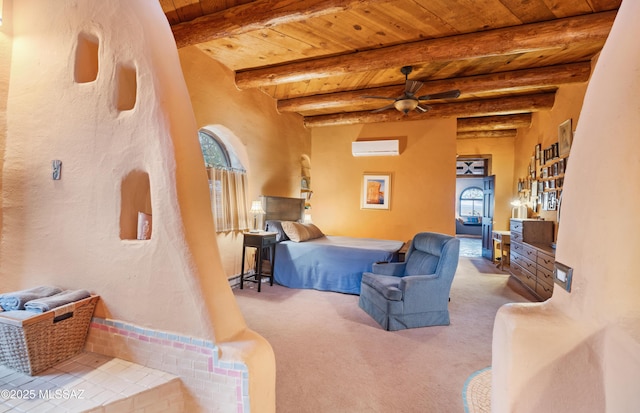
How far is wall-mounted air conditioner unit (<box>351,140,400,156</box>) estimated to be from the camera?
619 centimetres

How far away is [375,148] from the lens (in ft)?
20.8

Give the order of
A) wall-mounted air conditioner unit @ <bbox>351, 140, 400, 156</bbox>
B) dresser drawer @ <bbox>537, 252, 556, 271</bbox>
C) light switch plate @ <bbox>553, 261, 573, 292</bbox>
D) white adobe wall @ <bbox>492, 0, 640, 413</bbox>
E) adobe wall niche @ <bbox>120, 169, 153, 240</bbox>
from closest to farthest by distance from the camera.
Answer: white adobe wall @ <bbox>492, 0, 640, 413</bbox>, light switch plate @ <bbox>553, 261, 573, 292</bbox>, adobe wall niche @ <bbox>120, 169, 153, 240</bbox>, dresser drawer @ <bbox>537, 252, 556, 271</bbox>, wall-mounted air conditioner unit @ <bbox>351, 140, 400, 156</bbox>

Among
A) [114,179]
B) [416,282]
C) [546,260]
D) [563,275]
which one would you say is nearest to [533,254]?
[546,260]

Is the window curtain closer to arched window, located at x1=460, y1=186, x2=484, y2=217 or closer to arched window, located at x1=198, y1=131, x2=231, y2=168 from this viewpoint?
arched window, located at x1=198, y1=131, x2=231, y2=168

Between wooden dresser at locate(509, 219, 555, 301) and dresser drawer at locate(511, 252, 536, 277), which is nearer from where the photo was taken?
wooden dresser at locate(509, 219, 555, 301)

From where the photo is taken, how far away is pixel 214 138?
462 centimetres

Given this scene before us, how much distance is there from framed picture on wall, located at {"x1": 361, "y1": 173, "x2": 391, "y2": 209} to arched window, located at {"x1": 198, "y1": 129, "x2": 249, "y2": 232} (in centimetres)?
284

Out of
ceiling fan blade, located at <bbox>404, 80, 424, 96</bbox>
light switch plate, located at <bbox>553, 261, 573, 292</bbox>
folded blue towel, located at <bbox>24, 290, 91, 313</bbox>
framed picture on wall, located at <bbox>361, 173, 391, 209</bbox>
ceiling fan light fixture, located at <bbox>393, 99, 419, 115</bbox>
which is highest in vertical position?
ceiling fan blade, located at <bbox>404, 80, 424, 96</bbox>

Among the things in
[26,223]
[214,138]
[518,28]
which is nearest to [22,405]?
[26,223]

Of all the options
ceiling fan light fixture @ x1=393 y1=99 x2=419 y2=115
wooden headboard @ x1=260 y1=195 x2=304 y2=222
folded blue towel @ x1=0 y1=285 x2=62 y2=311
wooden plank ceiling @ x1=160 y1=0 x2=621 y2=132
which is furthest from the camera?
wooden headboard @ x1=260 y1=195 x2=304 y2=222

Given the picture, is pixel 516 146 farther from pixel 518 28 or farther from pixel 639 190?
pixel 639 190

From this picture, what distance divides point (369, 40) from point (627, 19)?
2.91 meters

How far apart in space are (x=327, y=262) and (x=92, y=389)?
330cm

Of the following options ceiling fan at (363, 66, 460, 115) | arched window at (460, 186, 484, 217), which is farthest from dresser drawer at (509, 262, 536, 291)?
arched window at (460, 186, 484, 217)
